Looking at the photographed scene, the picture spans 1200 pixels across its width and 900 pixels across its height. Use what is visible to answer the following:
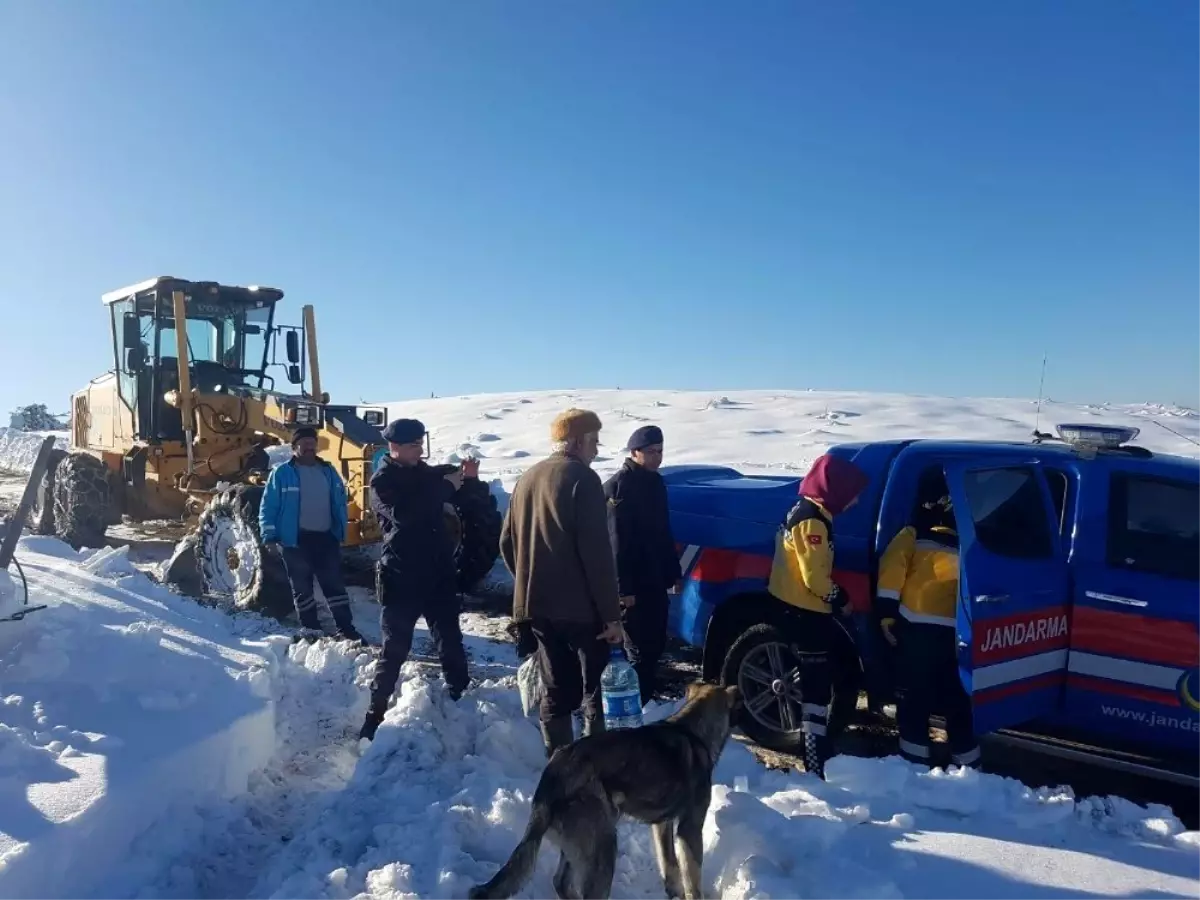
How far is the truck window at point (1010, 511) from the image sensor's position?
4.41 metres

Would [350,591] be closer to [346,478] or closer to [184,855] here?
[346,478]

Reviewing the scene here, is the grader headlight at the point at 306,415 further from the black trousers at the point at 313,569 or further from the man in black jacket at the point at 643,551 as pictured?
the man in black jacket at the point at 643,551

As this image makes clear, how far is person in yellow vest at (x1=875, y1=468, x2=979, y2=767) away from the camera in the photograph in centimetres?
418

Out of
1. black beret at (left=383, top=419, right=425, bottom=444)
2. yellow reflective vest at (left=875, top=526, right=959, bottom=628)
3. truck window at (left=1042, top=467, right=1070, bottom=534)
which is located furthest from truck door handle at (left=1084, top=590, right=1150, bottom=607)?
black beret at (left=383, top=419, right=425, bottom=444)

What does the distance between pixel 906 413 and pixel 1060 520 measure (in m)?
23.1

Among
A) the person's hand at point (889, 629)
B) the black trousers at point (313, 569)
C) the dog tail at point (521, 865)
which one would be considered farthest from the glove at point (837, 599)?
the black trousers at point (313, 569)

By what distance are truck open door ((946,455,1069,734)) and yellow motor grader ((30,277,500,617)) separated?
15.2 feet

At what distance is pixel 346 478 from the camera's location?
26.8 feet

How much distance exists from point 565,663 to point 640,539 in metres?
1.14

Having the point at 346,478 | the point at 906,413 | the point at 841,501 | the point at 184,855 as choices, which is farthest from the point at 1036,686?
the point at 906,413

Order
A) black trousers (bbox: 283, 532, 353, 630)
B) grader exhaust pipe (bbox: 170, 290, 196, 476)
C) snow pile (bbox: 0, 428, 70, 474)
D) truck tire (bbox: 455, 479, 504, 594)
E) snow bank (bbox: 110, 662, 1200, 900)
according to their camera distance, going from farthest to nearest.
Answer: snow pile (bbox: 0, 428, 70, 474) → grader exhaust pipe (bbox: 170, 290, 196, 476) → truck tire (bbox: 455, 479, 504, 594) → black trousers (bbox: 283, 532, 353, 630) → snow bank (bbox: 110, 662, 1200, 900)

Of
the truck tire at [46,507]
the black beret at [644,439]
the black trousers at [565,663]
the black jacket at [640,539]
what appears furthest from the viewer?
the truck tire at [46,507]

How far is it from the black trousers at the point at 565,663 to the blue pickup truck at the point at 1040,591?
1.21 meters

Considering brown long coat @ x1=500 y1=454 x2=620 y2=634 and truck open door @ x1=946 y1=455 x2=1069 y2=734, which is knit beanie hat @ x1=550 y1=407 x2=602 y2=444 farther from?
truck open door @ x1=946 y1=455 x2=1069 y2=734
